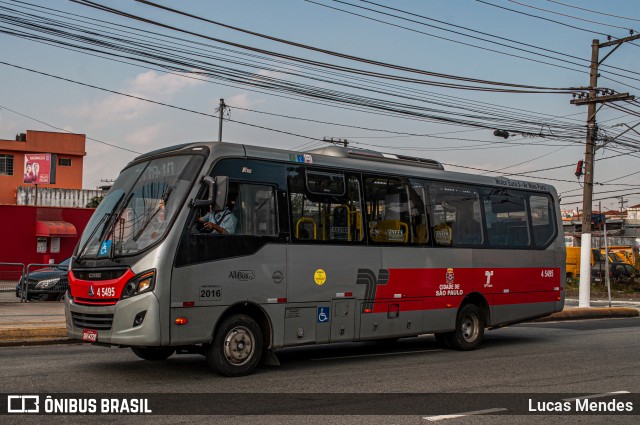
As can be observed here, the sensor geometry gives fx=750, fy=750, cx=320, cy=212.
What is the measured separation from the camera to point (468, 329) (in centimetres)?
1400

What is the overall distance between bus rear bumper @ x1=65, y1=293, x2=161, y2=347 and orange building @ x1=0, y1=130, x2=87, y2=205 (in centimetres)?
4613

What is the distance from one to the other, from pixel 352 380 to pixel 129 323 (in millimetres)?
3008

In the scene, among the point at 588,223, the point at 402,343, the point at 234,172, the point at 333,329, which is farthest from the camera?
the point at 588,223

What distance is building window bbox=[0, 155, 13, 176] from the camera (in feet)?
186

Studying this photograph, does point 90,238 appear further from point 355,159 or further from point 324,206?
point 355,159

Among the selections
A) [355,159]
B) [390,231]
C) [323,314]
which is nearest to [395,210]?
[390,231]

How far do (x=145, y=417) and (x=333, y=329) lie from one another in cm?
443

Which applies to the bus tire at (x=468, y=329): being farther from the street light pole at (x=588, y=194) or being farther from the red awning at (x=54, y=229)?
the red awning at (x=54, y=229)

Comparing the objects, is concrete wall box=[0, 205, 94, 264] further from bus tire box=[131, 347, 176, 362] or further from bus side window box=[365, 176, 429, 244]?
bus tire box=[131, 347, 176, 362]

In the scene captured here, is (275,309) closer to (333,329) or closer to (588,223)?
(333,329)

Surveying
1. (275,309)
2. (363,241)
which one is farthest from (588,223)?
(275,309)

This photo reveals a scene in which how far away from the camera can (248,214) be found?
409 inches

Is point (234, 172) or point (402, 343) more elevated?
point (234, 172)

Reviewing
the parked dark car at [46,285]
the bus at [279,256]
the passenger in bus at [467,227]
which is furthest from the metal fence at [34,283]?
the passenger in bus at [467,227]
